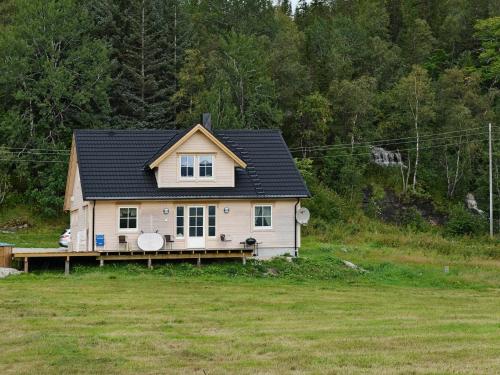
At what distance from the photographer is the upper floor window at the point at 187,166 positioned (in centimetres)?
3578

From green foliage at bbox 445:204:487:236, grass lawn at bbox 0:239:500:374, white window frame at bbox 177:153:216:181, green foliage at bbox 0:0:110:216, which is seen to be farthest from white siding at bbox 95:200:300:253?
green foliage at bbox 445:204:487:236

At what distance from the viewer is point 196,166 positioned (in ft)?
118

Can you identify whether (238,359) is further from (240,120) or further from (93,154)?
(240,120)

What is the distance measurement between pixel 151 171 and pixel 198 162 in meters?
2.00

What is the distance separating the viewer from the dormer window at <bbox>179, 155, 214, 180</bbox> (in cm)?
3578

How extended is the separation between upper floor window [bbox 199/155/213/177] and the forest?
1818 centimetres

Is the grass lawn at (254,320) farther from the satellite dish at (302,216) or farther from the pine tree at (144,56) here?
the pine tree at (144,56)

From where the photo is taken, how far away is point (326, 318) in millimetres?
20859

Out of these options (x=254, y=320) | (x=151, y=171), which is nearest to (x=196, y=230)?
(x=151, y=171)

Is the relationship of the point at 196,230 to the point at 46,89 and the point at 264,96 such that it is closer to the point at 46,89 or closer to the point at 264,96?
the point at 46,89

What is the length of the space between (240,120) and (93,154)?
71.7 ft

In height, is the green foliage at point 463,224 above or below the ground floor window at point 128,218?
below

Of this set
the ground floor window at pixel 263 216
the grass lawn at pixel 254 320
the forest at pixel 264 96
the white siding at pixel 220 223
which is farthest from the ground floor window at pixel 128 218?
the forest at pixel 264 96

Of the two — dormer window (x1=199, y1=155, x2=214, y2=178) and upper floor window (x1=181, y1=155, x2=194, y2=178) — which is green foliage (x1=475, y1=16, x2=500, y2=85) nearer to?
dormer window (x1=199, y1=155, x2=214, y2=178)
